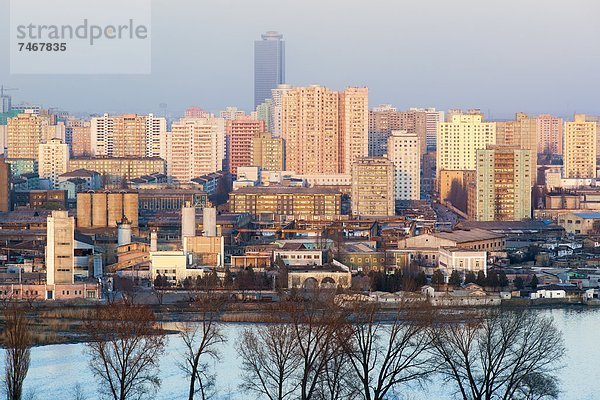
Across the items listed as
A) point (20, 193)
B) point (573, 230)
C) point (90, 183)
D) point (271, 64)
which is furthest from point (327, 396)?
point (271, 64)

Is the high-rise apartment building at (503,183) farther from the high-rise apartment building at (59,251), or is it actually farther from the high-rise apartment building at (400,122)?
the high-rise apartment building at (400,122)

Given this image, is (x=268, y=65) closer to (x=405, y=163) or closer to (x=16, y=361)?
(x=405, y=163)


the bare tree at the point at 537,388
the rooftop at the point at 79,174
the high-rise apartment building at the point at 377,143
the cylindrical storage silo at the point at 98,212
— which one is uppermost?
the high-rise apartment building at the point at 377,143

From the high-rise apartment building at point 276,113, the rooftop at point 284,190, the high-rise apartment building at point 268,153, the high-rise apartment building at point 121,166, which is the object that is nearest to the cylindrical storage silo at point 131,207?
the rooftop at point 284,190

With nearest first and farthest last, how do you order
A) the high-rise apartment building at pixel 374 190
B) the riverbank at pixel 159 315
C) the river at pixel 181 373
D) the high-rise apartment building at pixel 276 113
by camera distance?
the river at pixel 181 373, the riverbank at pixel 159 315, the high-rise apartment building at pixel 374 190, the high-rise apartment building at pixel 276 113

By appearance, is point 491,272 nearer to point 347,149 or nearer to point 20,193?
point 20,193

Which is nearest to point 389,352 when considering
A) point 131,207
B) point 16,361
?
point 16,361
